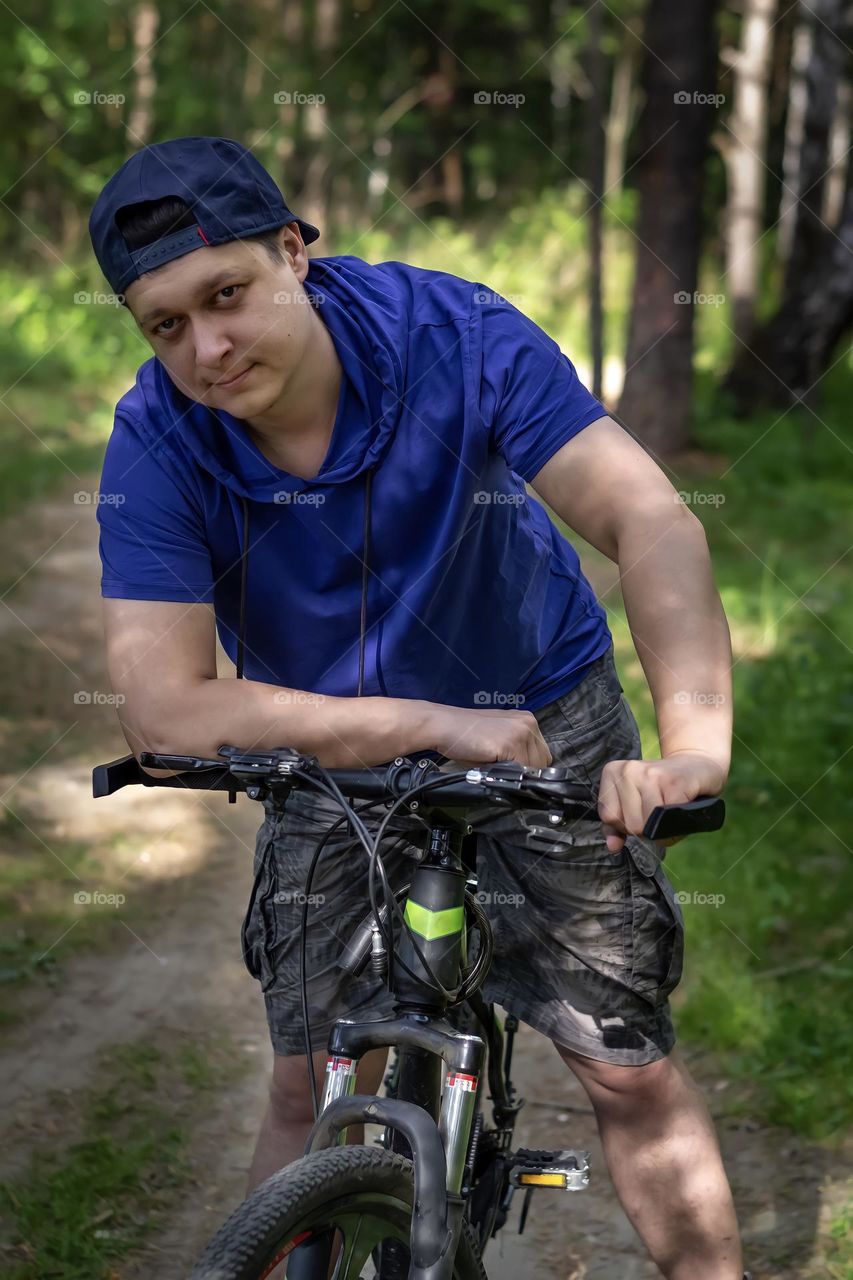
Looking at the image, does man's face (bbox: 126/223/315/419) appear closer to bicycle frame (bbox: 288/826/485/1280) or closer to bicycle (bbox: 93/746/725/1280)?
bicycle (bbox: 93/746/725/1280)

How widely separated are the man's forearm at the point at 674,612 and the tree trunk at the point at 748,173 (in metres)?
11.0

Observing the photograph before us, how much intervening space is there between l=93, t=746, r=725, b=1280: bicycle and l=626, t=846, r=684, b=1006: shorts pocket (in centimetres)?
44

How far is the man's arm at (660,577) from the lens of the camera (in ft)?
6.34

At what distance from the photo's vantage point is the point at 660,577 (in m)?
2.09

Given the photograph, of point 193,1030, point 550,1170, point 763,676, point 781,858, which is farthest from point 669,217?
point 550,1170

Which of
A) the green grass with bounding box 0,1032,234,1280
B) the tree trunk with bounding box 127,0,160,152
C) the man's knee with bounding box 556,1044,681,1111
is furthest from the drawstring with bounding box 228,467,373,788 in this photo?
the tree trunk with bounding box 127,0,160,152

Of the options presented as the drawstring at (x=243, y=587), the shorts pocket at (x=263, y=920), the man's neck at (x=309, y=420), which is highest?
the man's neck at (x=309, y=420)

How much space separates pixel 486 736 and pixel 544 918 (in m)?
0.69

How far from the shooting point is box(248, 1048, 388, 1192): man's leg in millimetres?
2510

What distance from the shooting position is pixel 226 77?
61.2 feet

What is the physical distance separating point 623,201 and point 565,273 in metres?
5.04

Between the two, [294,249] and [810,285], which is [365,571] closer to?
[294,249]

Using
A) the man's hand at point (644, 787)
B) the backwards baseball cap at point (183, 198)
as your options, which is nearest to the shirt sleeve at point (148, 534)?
the backwards baseball cap at point (183, 198)

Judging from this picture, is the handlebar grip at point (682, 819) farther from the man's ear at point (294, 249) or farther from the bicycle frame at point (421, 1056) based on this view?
the man's ear at point (294, 249)
